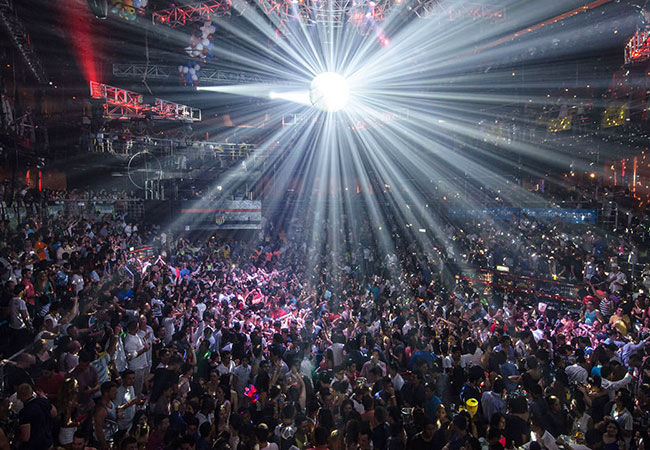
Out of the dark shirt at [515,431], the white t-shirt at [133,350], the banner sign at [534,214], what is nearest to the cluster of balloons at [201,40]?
the banner sign at [534,214]

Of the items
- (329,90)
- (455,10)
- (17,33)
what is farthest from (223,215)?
(455,10)

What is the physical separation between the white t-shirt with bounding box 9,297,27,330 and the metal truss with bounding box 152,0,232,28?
9.41 m

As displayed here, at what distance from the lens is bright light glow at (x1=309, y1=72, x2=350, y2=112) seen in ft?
55.1

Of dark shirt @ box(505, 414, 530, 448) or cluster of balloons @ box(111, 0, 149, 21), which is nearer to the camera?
dark shirt @ box(505, 414, 530, 448)

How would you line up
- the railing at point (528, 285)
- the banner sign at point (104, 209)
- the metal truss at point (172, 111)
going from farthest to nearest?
the metal truss at point (172, 111)
the banner sign at point (104, 209)
the railing at point (528, 285)

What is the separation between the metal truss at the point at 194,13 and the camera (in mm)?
11891

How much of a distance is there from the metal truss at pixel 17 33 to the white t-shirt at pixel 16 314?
6.67 metres

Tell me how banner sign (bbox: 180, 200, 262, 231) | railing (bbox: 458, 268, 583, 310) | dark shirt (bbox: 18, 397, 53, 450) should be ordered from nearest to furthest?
dark shirt (bbox: 18, 397, 53, 450), railing (bbox: 458, 268, 583, 310), banner sign (bbox: 180, 200, 262, 231)

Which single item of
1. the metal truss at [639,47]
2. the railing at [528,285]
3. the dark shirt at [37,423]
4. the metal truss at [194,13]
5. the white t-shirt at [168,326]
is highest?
the metal truss at [194,13]

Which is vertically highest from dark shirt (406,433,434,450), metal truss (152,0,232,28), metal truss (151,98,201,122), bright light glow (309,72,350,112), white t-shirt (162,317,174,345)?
metal truss (152,0,232,28)

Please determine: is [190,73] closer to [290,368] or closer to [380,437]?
[290,368]

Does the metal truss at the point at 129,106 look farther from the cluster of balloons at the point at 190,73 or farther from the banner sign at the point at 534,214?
Answer: the banner sign at the point at 534,214

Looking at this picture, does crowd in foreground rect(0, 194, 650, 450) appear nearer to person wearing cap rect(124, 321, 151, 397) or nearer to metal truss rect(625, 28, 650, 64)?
person wearing cap rect(124, 321, 151, 397)

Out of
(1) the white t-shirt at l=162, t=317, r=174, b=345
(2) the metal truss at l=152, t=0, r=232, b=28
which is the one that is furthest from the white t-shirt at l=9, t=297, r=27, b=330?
(2) the metal truss at l=152, t=0, r=232, b=28
